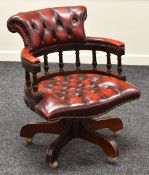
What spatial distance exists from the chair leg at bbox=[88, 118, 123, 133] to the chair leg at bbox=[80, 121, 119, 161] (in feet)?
0.44

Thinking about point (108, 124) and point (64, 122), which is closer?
point (64, 122)

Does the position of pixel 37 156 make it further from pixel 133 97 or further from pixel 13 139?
pixel 133 97

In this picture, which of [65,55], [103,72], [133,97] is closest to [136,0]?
[65,55]

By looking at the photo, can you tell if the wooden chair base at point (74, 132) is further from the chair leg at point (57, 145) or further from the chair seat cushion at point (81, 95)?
the chair seat cushion at point (81, 95)

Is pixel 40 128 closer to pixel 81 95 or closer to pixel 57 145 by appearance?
pixel 57 145

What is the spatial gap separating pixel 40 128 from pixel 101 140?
44 centimetres

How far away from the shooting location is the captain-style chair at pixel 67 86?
191 cm

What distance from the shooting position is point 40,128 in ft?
7.63

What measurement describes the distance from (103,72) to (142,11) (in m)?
1.55

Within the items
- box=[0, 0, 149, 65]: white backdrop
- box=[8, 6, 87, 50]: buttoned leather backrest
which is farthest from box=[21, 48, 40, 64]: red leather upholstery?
box=[0, 0, 149, 65]: white backdrop

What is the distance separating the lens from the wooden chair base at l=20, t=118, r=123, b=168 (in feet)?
6.91

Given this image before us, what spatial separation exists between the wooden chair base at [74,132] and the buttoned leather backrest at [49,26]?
0.53 metres

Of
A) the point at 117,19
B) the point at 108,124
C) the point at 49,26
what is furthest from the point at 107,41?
the point at 117,19

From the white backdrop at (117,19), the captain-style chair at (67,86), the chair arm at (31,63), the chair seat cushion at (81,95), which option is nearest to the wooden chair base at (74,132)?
the captain-style chair at (67,86)
